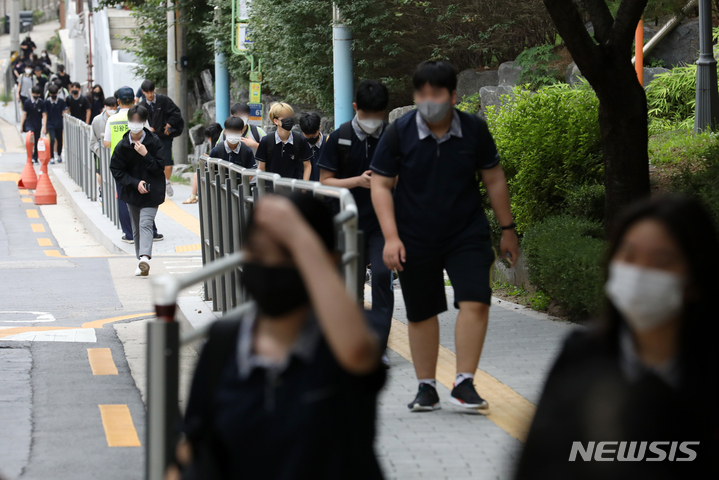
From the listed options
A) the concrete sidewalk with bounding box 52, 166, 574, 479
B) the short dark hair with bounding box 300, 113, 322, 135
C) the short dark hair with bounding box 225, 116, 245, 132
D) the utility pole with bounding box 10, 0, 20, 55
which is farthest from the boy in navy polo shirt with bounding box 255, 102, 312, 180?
the utility pole with bounding box 10, 0, 20, 55

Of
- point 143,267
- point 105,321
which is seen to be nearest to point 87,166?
point 143,267

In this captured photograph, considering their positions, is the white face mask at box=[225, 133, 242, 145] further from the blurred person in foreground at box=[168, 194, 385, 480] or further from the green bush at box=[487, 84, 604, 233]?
the blurred person in foreground at box=[168, 194, 385, 480]

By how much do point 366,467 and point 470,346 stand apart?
251 centimetres

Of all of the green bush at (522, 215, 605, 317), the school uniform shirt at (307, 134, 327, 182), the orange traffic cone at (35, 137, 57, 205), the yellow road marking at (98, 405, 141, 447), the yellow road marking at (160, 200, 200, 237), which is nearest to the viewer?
the yellow road marking at (98, 405, 141, 447)

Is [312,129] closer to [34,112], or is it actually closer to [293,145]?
[293,145]

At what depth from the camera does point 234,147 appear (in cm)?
1023

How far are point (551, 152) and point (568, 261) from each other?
190 cm

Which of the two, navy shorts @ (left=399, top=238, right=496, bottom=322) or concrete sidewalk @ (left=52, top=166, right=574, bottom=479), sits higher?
navy shorts @ (left=399, top=238, right=496, bottom=322)

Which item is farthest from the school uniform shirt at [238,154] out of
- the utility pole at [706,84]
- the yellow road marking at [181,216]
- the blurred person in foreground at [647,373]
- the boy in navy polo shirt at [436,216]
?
the blurred person in foreground at [647,373]

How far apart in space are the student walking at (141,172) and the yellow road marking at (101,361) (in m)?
3.77

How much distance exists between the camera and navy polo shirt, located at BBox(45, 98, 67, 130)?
24.0 metres

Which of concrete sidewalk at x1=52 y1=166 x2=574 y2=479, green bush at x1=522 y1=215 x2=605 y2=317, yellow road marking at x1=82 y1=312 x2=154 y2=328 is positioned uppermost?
green bush at x1=522 y1=215 x2=605 y2=317

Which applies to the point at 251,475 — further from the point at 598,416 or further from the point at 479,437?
the point at 479,437

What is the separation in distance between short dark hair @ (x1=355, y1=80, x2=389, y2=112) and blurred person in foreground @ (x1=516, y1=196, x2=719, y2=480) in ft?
12.6
